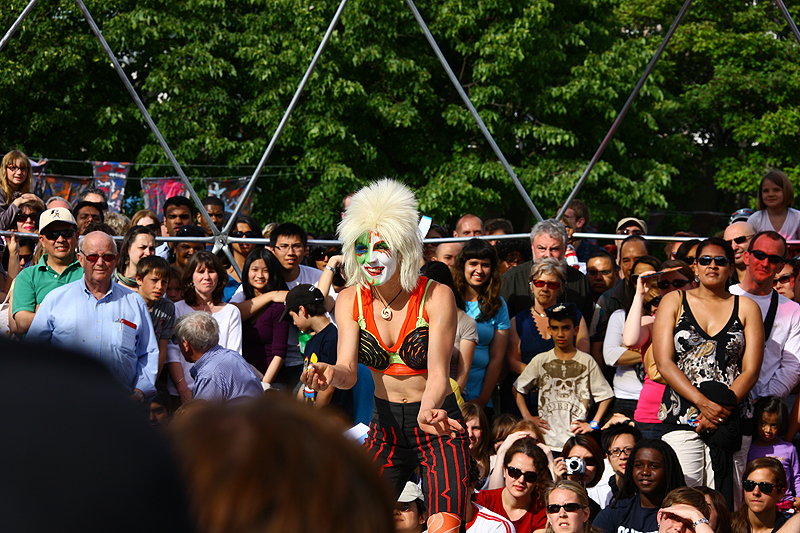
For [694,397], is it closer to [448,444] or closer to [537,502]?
[537,502]

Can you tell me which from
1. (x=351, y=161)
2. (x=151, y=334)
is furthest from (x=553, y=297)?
(x=351, y=161)

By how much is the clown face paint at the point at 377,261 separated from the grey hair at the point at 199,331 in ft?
4.05

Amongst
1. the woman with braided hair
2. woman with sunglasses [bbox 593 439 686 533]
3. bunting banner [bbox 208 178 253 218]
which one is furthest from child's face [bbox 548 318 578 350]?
bunting banner [bbox 208 178 253 218]

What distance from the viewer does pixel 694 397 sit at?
14.9ft

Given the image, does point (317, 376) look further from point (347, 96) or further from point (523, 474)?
point (347, 96)

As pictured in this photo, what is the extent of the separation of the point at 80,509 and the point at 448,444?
3342mm

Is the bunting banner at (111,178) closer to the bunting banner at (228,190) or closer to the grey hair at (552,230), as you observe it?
the bunting banner at (228,190)

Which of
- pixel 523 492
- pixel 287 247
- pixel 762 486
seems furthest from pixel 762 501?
pixel 287 247

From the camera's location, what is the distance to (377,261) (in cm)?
383

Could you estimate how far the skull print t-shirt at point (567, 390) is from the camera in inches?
204

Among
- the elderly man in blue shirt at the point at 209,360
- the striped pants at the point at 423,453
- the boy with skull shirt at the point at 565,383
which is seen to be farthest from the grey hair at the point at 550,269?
the elderly man in blue shirt at the point at 209,360

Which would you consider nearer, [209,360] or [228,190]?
[209,360]

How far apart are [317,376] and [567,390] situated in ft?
7.44

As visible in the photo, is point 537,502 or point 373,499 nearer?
point 373,499
